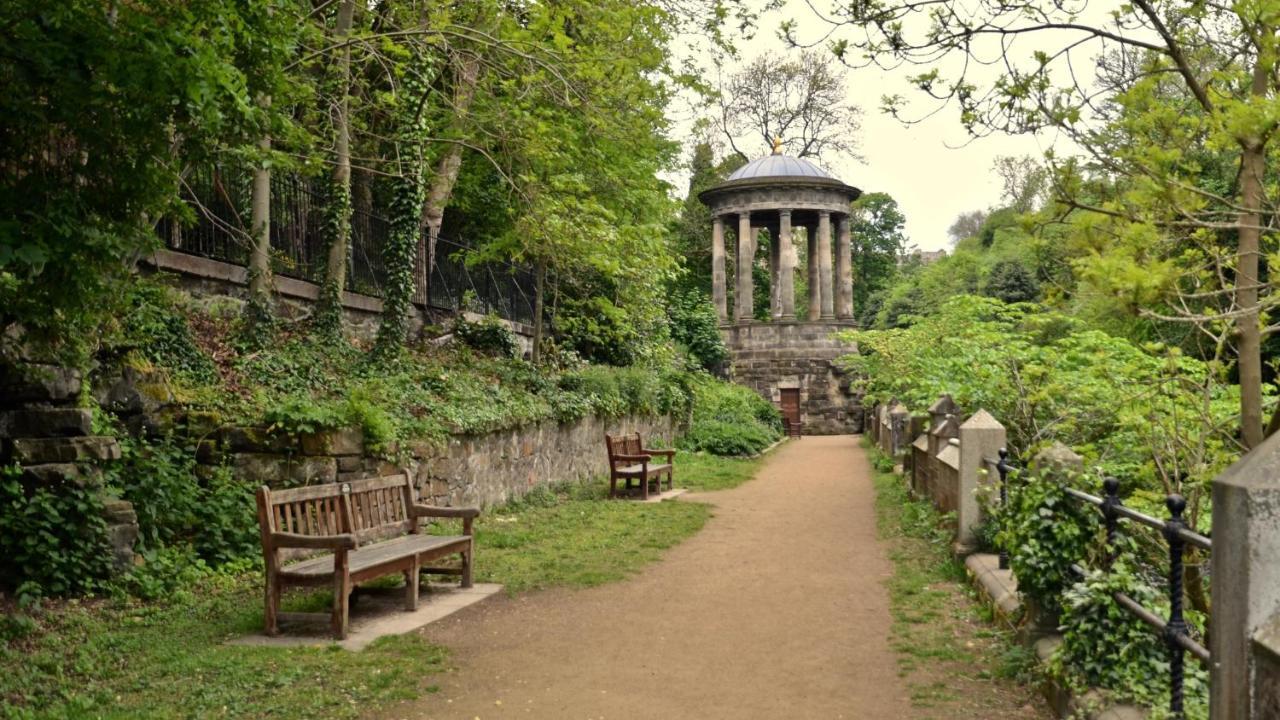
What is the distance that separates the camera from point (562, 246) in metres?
14.0

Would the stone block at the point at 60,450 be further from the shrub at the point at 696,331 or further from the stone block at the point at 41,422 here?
the shrub at the point at 696,331

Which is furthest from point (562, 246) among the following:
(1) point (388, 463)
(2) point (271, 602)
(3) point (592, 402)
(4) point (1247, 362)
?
(4) point (1247, 362)

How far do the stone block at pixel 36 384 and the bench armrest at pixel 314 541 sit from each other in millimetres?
2304

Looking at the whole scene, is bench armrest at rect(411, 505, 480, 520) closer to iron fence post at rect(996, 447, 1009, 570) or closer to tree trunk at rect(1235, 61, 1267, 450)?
iron fence post at rect(996, 447, 1009, 570)

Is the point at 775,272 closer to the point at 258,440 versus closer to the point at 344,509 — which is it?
the point at 258,440

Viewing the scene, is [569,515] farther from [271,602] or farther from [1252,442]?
[1252,442]

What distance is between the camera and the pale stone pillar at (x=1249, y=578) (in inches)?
113

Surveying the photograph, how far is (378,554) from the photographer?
718 centimetres

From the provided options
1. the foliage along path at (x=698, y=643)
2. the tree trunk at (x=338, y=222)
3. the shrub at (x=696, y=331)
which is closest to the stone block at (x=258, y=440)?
the foliage along path at (x=698, y=643)

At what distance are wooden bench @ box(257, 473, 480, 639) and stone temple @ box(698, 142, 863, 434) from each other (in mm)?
30301

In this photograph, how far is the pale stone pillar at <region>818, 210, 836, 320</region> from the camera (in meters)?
39.5

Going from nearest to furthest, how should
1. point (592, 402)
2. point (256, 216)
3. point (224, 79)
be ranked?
1. point (224, 79)
2. point (256, 216)
3. point (592, 402)

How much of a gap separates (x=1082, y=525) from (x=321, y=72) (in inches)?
458

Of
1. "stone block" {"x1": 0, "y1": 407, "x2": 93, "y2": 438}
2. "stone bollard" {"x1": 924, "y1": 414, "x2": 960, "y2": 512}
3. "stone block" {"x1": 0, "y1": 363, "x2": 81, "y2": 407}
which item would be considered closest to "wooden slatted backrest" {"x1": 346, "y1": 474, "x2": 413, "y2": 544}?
"stone block" {"x1": 0, "y1": 407, "x2": 93, "y2": 438}
